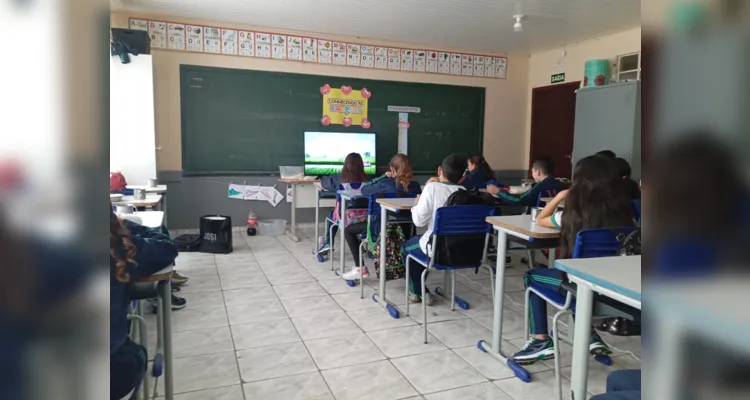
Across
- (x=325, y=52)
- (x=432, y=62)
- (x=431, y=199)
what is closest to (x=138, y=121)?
(x=325, y=52)

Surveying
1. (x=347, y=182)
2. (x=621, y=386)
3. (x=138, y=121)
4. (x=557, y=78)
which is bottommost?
(x=621, y=386)

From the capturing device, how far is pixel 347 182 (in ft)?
14.3

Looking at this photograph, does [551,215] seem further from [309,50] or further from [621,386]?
[309,50]

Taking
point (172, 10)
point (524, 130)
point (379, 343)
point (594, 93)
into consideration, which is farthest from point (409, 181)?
point (524, 130)

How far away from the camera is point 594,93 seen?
518cm

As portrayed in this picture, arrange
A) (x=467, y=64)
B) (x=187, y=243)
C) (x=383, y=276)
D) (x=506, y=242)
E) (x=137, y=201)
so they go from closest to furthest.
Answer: (x=506, y=242) < (x=137, y=201) < (x=383, y=276) < (x=187, y=243) < (x=467, y=64)

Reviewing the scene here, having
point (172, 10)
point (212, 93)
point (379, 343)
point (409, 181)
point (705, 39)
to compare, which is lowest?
point (379, 343)

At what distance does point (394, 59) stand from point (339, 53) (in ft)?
2.43

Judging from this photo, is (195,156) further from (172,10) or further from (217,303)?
(217,303)

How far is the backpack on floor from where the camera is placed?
3379 mm

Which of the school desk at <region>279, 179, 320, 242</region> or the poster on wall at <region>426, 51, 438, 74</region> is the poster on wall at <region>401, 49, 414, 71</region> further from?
the school desk at <region>279, 179, 320, 242</region>

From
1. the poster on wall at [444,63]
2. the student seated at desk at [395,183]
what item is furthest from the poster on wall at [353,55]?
the student seated at desk at [395,183]

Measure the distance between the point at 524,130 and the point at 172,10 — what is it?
4.86 m

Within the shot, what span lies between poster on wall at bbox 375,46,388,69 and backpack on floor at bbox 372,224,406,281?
3.38 m
